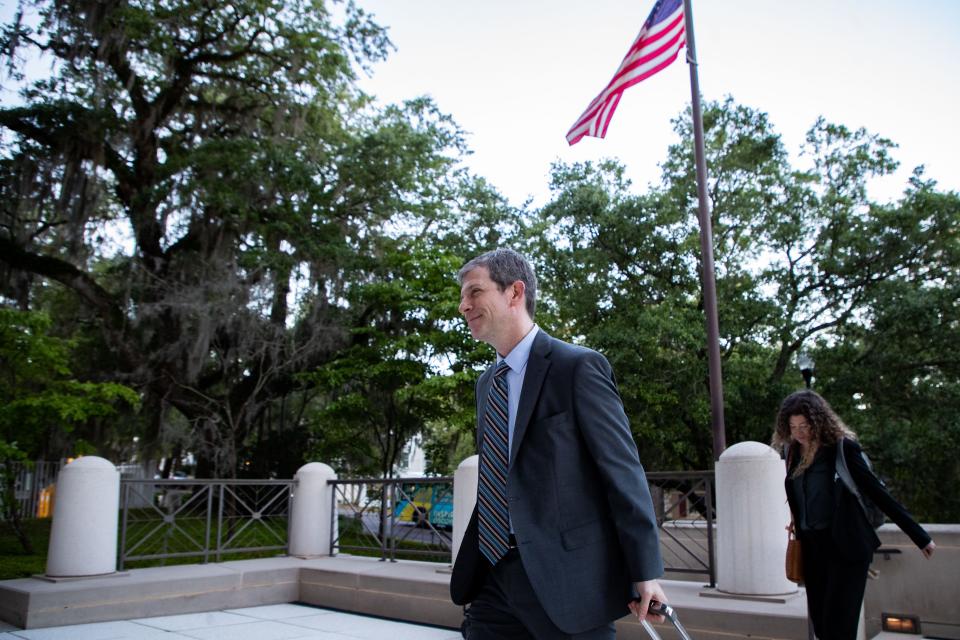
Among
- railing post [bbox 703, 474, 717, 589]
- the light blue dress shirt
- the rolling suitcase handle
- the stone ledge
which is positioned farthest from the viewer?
railing post [bbox 703, 474, 717, 589]

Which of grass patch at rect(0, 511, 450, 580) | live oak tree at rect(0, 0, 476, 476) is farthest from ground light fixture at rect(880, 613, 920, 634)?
live oak tree at rect(0, 0, 476, 476)

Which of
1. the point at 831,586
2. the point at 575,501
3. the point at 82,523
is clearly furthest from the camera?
the point at 82,523

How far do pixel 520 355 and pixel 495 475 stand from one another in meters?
0.45

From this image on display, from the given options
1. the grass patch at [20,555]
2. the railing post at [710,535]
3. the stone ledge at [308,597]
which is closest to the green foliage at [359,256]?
the grass patch at [20,555]

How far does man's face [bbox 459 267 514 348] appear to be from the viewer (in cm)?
274

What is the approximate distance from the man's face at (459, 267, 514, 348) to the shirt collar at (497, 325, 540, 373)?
0.23 ft

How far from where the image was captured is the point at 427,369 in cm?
1853

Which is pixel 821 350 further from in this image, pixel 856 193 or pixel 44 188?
pixel 44 188

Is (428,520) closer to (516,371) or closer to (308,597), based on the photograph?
(308,597)

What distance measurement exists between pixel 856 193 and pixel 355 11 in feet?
49.1

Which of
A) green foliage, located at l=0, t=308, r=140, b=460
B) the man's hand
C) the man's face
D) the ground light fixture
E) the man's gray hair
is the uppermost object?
green foliage, located at l=0, t=308, r=140, b=460

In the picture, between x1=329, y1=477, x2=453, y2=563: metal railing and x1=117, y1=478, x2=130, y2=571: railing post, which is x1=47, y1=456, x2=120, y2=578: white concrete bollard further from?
x1=329, y1=477, x2=453, y2=563: metal railing

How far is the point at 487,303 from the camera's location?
8.99ft

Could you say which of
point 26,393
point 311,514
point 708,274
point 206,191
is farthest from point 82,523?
point 206,191
